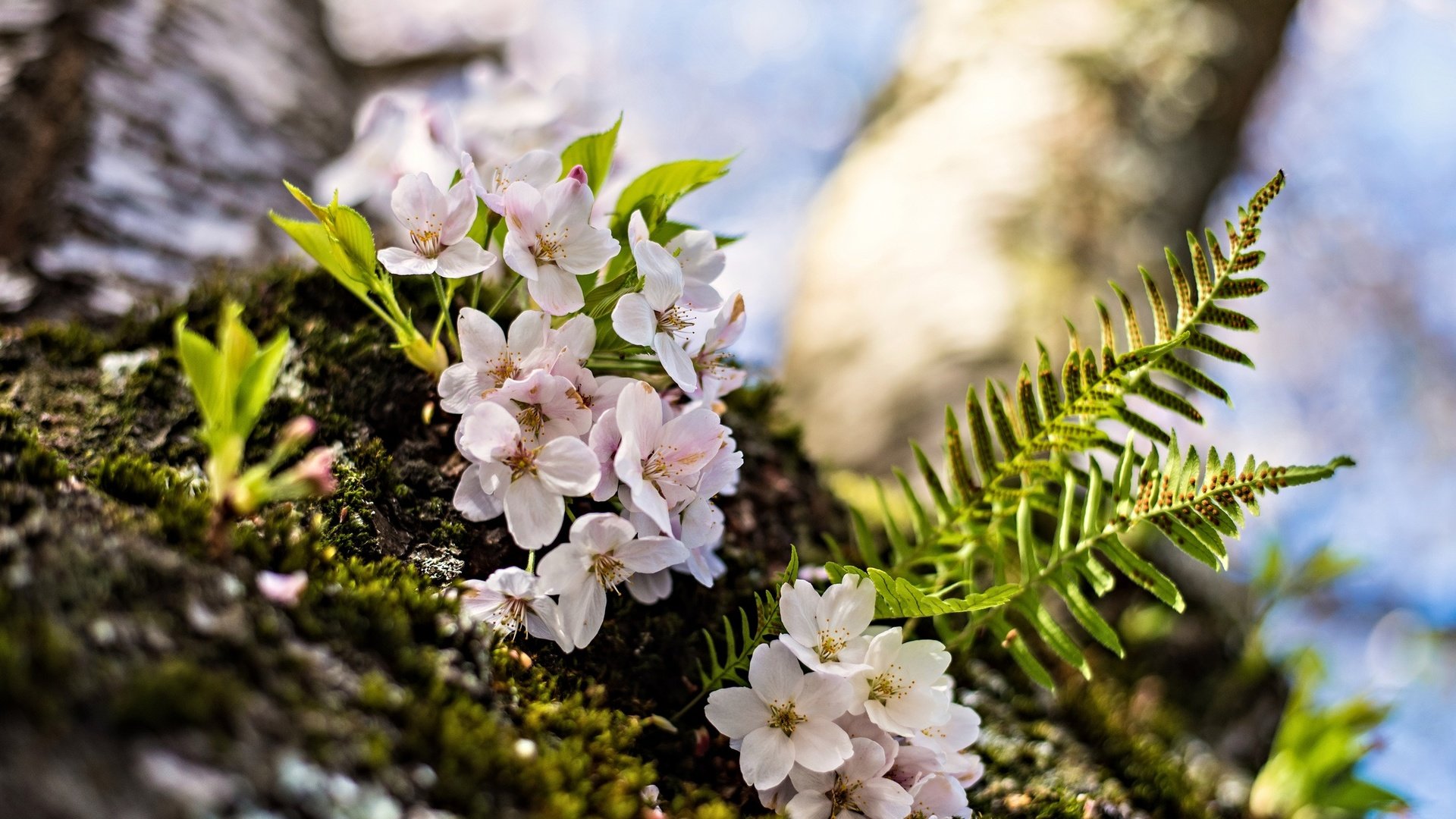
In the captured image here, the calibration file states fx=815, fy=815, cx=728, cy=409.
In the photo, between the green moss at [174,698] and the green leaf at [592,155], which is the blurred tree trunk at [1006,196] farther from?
the green moss at [174,698]

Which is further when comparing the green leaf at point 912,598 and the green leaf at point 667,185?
the green leaf at point 667,185

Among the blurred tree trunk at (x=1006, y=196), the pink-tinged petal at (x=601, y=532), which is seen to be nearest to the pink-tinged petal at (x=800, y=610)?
the pink-tinged petal at (x=601, y=532)

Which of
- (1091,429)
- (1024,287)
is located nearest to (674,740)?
(1091,429)

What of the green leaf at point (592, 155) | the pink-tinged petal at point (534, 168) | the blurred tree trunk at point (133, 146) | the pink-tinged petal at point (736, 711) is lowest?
the blurred tree trunk at point (133, 146)

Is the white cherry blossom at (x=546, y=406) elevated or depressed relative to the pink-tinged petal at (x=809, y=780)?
elevated

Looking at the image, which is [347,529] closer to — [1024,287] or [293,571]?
[293,571]

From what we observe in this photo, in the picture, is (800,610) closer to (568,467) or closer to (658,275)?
(568,467)

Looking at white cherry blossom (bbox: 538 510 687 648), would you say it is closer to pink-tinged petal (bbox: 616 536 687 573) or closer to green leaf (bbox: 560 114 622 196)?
pink-tinged petal (bbox: 616 536 687 573)
